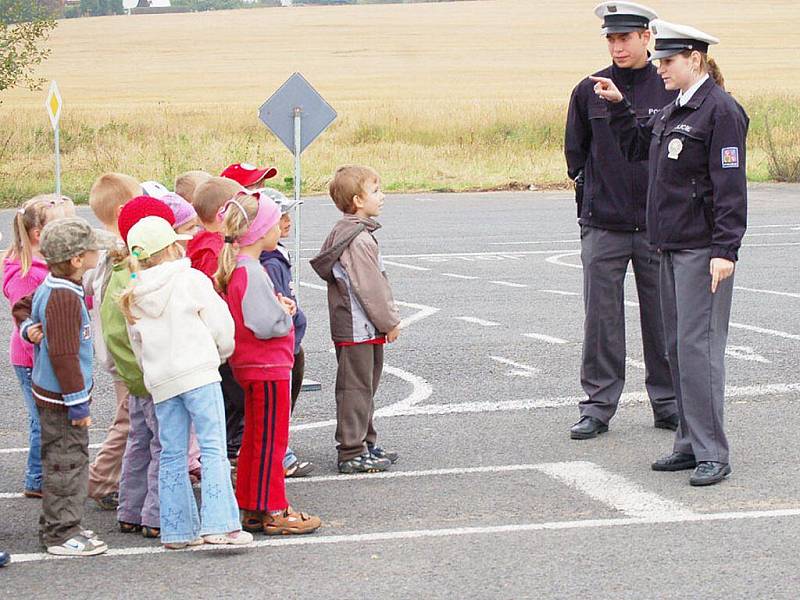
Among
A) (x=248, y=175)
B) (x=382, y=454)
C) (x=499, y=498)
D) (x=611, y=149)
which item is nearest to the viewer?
(x=499, y=498)

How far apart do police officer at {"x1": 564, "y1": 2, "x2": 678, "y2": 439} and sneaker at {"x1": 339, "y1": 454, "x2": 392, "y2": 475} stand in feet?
4.15

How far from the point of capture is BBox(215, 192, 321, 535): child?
621 cm

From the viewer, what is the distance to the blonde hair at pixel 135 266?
19.1 feet

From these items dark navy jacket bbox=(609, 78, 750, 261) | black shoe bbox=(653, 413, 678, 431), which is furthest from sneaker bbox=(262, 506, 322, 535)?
black shoe bbox=(653, 413, 678, 431)

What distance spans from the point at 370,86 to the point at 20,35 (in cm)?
3639

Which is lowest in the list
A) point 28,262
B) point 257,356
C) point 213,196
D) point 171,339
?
point 257,356

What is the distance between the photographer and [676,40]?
22.6 ft

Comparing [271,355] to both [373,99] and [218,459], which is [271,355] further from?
[373,99]

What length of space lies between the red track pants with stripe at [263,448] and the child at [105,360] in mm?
822

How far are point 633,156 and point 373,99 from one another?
48.9 metres

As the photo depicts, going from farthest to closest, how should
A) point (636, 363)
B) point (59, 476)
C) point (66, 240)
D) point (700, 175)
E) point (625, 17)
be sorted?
point (636, 363) < point (625, 17) < point (700, 175) < point (59, 476) < point (66, 240)

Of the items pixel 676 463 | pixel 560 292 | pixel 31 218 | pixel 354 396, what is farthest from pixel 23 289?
pixel 560 292

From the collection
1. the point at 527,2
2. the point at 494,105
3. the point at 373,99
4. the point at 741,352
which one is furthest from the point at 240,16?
the point at 741,352

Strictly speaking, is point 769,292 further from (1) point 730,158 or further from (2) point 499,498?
(2) point 499,498
